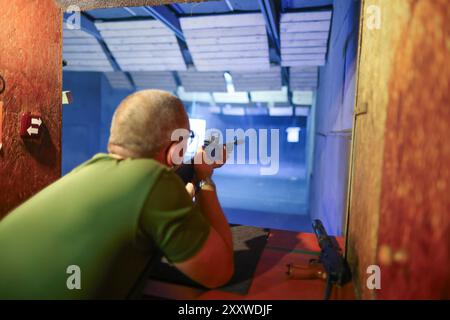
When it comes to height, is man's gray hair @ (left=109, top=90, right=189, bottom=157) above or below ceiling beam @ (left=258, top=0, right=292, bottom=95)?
below

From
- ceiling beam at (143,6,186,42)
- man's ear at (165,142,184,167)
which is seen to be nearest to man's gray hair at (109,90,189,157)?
man's ear at (165,142,184,167)

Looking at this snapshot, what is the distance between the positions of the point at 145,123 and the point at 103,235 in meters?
0.43

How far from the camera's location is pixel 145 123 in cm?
113

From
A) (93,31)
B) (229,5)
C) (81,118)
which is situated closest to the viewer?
(229,5)

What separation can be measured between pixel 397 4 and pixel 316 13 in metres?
3.44

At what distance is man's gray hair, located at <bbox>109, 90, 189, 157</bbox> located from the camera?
1128mm

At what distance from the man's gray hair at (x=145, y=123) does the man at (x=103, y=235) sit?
8 cm

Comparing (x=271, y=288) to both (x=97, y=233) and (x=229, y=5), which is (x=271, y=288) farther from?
(x=229, y=5)

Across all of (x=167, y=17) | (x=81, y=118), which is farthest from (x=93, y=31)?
(x=81, y=118)

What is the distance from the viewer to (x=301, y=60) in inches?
199

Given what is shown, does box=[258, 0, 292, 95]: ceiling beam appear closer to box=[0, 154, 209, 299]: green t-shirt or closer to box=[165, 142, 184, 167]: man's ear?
box=[165, 142, 184, 167]: man's ear
